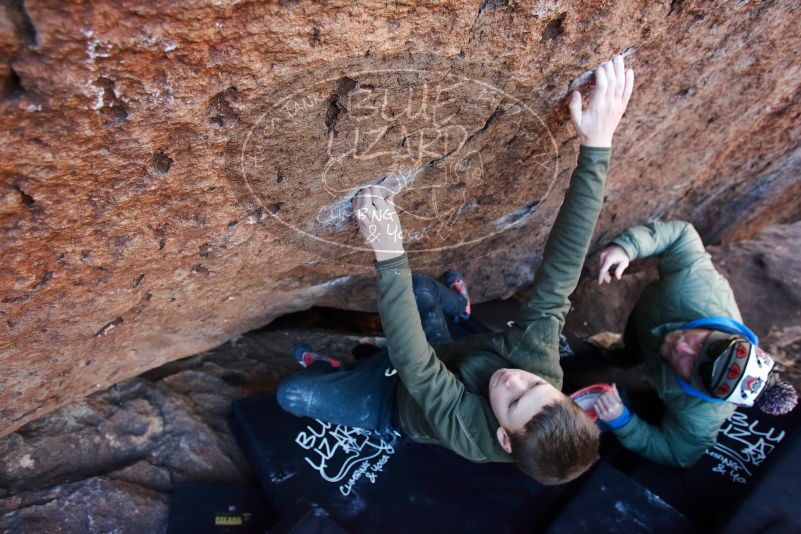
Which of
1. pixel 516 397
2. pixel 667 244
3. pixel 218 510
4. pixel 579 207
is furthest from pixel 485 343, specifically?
pixel 218 510

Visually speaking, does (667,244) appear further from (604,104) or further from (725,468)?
(604,104)

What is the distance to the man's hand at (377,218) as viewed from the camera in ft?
5.59

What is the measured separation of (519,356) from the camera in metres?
1.87

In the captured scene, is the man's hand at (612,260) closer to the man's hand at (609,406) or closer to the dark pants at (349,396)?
the man's hand at (609,406)

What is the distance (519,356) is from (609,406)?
699 mm

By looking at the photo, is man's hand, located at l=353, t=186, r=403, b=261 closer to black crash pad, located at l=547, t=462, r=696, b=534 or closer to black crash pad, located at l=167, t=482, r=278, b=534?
black crash pad, located at l=167, t=482, r=278, b=534

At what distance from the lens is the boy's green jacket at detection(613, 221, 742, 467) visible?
218 centimetres

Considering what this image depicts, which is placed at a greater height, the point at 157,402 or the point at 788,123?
the point at 788,123

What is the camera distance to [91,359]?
6.50 ft

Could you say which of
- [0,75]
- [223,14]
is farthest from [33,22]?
[223,14]

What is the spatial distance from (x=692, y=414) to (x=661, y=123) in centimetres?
113

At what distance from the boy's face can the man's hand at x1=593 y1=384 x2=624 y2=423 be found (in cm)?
73

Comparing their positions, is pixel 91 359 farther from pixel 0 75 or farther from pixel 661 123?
pixel 661 123

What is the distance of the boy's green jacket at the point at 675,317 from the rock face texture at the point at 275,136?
1.15 feet
